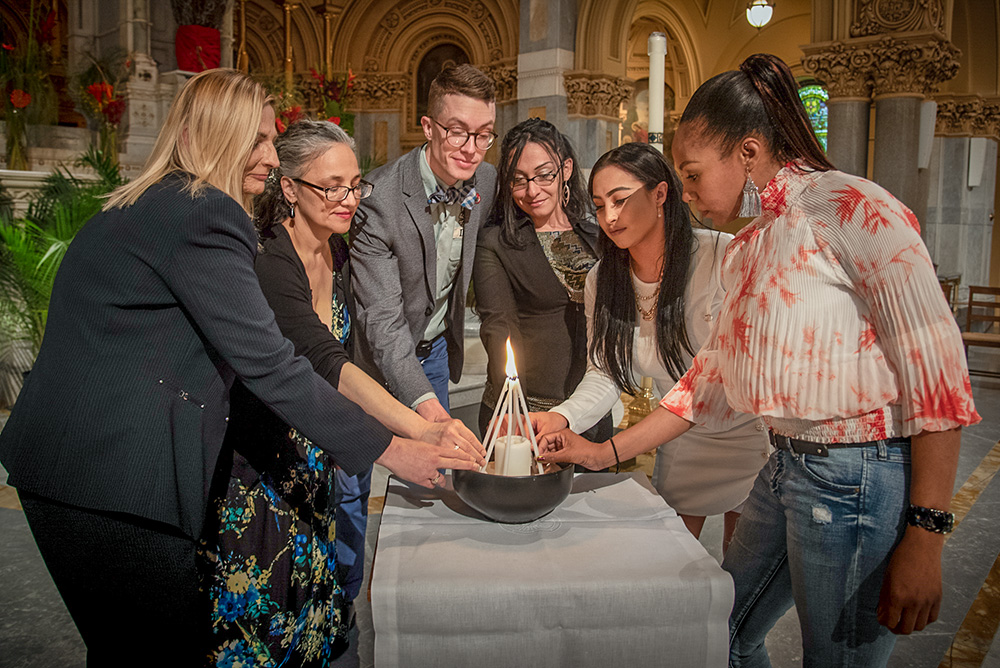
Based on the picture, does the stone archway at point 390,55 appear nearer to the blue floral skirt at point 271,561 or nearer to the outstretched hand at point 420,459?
the blue floral skirt at point 271,561

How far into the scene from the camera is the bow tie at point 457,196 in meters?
2.46

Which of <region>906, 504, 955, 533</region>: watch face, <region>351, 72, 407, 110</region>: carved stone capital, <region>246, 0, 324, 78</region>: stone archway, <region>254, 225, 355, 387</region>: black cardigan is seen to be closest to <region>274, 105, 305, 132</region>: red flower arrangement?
<region>254, 225, 355, 387</region>: black cardigan

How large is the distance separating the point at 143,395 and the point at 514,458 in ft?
2.23

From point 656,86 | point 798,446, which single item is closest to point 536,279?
point 798,446

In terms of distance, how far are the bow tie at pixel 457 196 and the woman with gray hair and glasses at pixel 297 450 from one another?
0.25 m

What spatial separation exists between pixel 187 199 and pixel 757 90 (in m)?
1.02

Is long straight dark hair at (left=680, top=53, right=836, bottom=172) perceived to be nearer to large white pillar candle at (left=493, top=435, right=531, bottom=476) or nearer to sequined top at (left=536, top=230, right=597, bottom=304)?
large white pillar candle at (left=493, top=435, right=531, bottom=476)

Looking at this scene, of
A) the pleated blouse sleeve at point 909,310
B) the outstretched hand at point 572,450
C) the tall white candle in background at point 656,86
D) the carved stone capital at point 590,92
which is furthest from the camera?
the carved stone capital at point 590,92

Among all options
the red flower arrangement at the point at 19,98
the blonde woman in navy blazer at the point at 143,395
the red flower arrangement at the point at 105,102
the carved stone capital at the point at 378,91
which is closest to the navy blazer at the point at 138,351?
the blonde woman in navy blazer at the point at 143,395

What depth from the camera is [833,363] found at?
124 cm

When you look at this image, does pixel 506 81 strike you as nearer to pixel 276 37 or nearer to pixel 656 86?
pixel 276 37

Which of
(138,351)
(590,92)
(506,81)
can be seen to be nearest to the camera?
(138,351)

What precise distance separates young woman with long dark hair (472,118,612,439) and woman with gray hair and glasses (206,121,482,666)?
0.47 meters

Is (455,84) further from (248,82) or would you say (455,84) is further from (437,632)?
(437,632)
